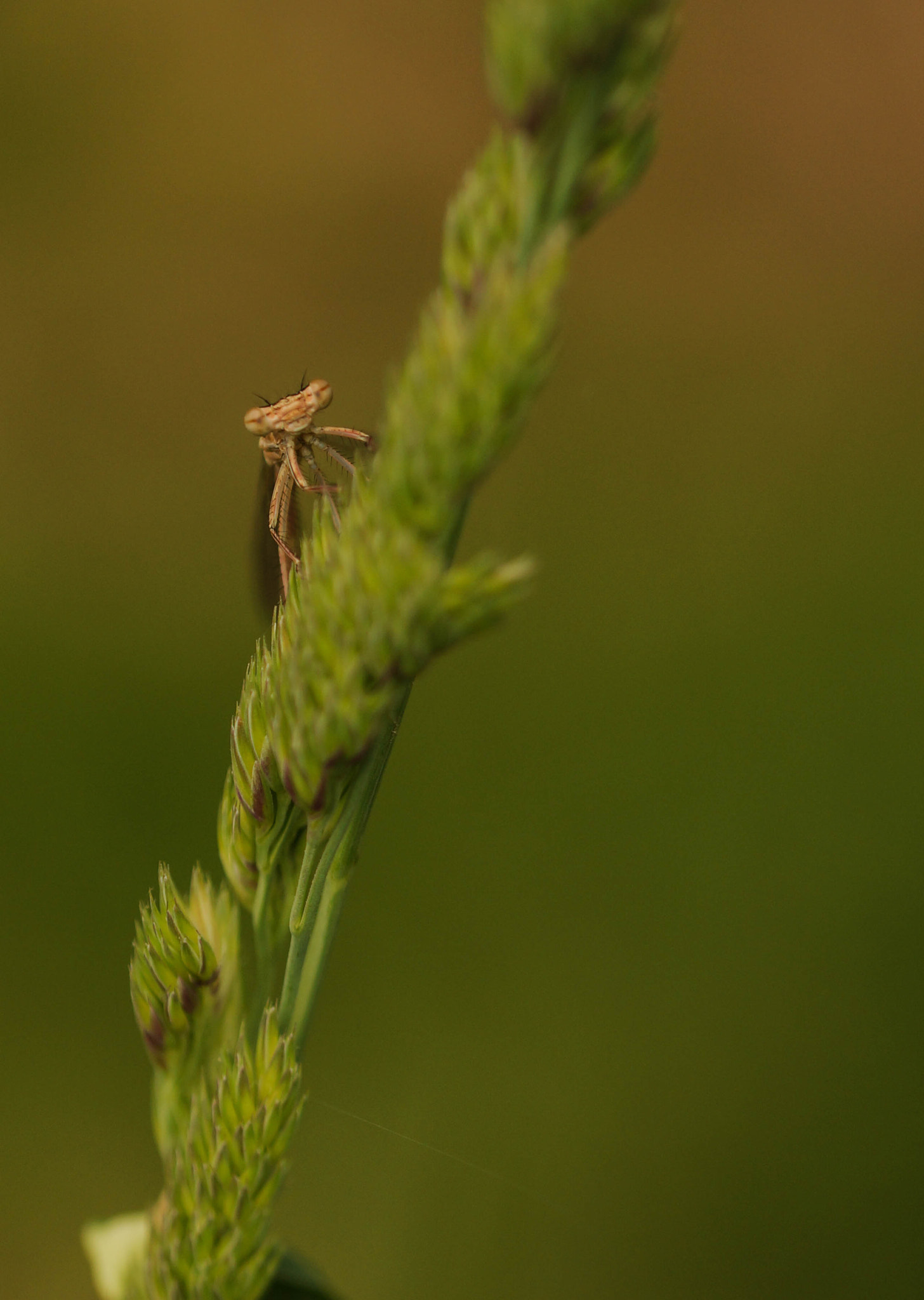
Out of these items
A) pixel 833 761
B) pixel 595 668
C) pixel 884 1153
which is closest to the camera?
pixel 884 1153

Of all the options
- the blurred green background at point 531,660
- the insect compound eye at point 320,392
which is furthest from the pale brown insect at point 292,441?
the blurred green background at point 531,660

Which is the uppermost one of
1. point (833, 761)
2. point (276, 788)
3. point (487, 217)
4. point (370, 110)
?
point (370, 110)

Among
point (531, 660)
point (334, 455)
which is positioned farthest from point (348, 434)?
point (531, 660)

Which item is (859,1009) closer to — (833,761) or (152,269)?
(833,761)

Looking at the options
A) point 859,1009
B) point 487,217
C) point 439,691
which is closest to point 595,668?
point 439,691

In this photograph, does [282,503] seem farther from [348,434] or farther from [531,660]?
[531,660]

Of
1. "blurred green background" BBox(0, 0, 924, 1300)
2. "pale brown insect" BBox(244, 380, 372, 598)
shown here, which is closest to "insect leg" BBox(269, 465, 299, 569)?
"pale brown insect" BBox(244, 380, 372, 598)

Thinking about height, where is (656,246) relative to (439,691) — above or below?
above
